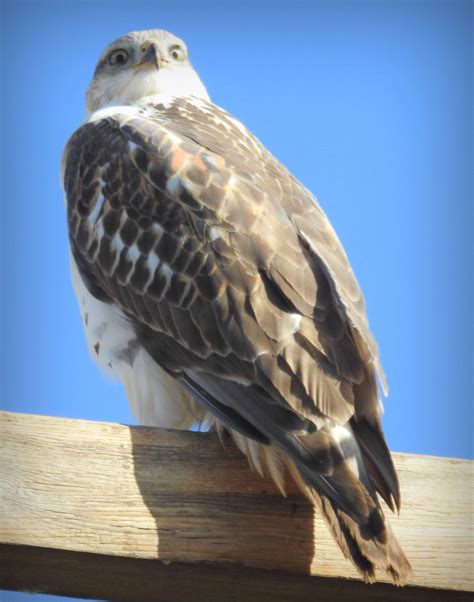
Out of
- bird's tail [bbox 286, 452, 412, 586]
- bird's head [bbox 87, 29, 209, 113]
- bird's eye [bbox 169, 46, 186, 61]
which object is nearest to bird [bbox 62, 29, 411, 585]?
bird's tail [bbox 286, 452, 412, 586]

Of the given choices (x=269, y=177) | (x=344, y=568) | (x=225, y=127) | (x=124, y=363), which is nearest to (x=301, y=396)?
(x=344, y=568)

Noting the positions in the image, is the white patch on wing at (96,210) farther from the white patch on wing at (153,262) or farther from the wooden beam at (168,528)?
the wooden beam at (168,528)

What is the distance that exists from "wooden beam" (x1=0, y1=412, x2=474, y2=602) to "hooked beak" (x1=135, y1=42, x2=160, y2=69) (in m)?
2.76

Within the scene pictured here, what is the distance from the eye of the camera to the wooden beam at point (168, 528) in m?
2.75

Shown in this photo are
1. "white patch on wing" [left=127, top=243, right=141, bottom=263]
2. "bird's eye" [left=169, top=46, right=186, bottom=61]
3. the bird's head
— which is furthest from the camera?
"bird's eye" [left=169, top=46, right=186, bottom=61]

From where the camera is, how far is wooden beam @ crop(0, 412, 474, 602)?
275cm

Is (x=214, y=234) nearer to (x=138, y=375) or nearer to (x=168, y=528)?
(x=138, y=375)

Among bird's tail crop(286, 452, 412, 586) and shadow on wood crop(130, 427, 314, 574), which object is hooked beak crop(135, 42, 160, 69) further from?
bird's tail crop(286, 452, 412, 586)

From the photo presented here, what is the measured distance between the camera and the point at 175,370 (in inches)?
144

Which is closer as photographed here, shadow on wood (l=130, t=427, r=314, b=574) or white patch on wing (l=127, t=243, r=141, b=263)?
shadow on wood (l=130, t=427, r=314, b=574)

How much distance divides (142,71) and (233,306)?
2.17 m

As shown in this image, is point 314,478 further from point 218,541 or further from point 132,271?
point 132,271

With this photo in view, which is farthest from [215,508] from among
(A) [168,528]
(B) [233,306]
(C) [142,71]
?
(C) [142,71]

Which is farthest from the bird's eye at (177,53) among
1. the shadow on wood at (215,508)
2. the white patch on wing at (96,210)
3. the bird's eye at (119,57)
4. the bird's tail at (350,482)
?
the shadow on wood at (215,508)
